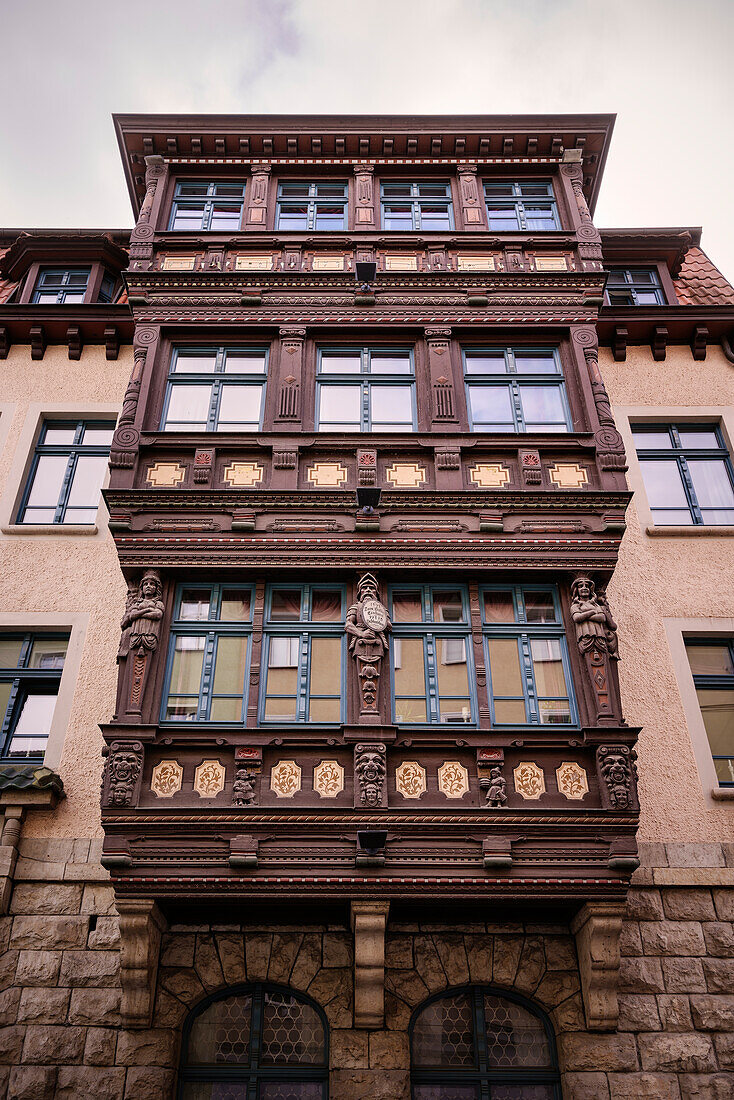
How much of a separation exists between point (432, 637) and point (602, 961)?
13.2 ft

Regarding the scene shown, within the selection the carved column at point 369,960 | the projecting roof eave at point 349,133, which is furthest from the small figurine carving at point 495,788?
the projecting roof eave at point 349,133

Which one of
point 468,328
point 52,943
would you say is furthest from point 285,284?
point 52,943

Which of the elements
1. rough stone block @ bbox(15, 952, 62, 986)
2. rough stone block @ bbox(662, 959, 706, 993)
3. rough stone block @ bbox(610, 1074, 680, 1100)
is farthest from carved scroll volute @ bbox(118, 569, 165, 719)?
rough stone block @ bbox(662, 959, 706, 993)

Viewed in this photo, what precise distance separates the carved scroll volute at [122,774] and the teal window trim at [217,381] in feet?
15.0

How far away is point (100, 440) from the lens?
50.6ft

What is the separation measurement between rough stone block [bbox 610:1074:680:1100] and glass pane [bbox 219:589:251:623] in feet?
21.4

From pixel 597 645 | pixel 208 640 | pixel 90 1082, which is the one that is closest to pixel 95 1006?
pixel 90 1082

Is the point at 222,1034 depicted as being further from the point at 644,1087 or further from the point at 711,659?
the point at 711,659

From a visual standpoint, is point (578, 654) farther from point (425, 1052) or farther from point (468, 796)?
point (425, 1052)

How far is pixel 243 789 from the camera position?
10.7 metres

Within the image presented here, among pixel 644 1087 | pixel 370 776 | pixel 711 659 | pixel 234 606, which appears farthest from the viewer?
pixel 711 659

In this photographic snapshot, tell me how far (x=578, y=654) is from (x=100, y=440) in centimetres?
827

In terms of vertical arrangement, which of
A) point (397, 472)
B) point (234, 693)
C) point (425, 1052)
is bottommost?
point (425, 1052)

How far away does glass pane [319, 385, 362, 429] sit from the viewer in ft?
44.7
